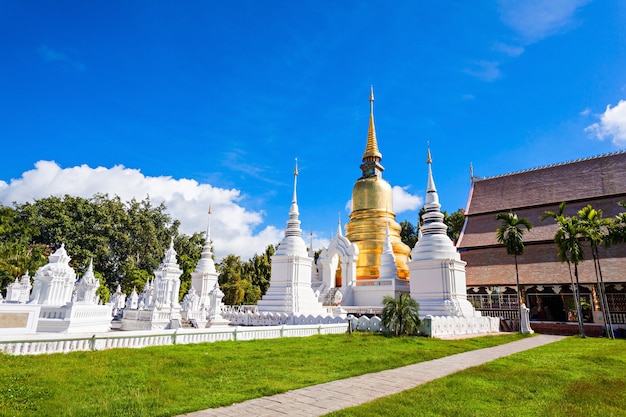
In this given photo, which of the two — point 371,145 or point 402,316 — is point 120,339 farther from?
point 371,145

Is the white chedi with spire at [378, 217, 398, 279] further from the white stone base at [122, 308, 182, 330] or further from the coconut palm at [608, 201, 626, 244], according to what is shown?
the white stone base at [122, 308, 182, 330]

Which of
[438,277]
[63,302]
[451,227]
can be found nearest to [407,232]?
[451,227]

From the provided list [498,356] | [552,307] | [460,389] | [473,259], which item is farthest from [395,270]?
[460,389]

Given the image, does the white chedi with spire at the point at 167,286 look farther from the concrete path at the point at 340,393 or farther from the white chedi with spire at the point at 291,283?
the concrete path at the point at 340,393

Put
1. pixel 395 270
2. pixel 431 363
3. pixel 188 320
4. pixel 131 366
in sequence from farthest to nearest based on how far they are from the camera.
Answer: pixel 395 270 → pixel 188 320 → pixel 431 363 → pixel 131 366

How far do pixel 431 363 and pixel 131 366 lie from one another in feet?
22.6

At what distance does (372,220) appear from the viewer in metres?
31.7

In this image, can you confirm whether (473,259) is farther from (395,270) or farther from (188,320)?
(188,320)

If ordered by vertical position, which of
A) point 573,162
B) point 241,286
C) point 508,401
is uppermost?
point 573,162

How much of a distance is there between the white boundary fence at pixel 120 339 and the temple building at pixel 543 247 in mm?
17205

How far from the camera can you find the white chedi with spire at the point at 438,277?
20172 millimetres

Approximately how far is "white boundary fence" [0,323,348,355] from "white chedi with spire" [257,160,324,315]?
7.75 meters

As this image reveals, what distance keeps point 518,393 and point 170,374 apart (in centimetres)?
617

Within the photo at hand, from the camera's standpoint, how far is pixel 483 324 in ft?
65.1
